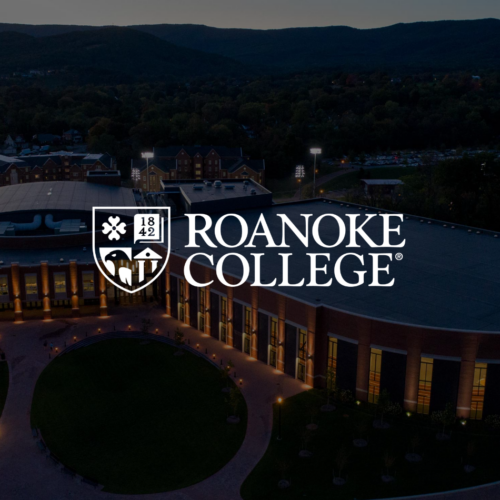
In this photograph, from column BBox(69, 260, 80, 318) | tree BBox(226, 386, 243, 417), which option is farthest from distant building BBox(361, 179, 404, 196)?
A: tree BBox(226, 386, 243, 417)

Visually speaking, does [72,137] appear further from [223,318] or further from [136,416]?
[136,416]

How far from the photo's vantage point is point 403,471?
35.5m

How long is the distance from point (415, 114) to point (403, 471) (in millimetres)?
169360

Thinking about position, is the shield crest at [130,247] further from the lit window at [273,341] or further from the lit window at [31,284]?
the lit window at [273,341]

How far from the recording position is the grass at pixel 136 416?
36969mm

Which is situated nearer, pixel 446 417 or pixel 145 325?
pixel 446 417

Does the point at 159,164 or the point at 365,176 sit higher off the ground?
the point at 159,164

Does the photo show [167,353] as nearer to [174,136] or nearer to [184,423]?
[184,423]

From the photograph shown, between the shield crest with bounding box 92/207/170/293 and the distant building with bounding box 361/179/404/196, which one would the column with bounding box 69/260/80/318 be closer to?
the shield crest with bounding box 92/207/170/293

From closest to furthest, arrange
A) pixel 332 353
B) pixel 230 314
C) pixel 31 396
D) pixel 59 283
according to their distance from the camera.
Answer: pixel 332 353 < pixel 31 396 < pixel 230 314 < pixel 59 283

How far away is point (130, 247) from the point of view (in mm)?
66875

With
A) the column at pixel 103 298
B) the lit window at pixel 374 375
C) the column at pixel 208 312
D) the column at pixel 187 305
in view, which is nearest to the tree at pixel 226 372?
the column at pixel 208 312

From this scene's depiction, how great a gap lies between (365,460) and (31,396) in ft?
86.9

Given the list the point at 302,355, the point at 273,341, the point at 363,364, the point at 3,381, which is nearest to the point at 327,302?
the point at 302,355
